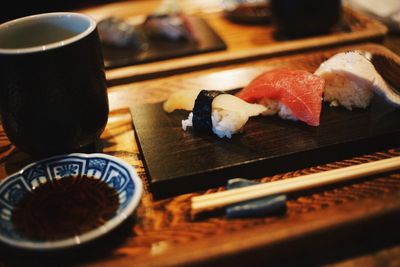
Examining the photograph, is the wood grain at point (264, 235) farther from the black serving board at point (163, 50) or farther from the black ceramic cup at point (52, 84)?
the black serving board at point (163, 50)

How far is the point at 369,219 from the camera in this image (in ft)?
3.76

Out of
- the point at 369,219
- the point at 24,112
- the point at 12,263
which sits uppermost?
the point at 24,112

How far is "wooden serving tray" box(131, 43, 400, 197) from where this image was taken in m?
1.35

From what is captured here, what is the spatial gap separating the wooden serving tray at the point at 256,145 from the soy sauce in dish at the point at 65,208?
176 millimetres

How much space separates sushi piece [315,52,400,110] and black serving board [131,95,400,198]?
0.04m

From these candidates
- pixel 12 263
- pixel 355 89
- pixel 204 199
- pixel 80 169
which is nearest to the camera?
pixel 12 263

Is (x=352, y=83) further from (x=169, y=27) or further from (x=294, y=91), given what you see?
(x=169, y=27)

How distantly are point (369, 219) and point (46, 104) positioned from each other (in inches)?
40.3

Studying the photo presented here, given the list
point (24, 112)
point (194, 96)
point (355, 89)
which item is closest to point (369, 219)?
point (355, 89)

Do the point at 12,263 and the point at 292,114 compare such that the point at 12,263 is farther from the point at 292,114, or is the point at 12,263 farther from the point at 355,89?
the point at 355,89

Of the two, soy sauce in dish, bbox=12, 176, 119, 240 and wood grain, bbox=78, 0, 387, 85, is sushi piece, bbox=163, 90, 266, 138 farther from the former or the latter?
wood grain, bbox=78, 0, 387, 85

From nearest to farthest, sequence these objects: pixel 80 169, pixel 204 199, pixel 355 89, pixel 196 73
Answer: pixel 204 199, pixel 80 169, pixel 355 89, pixel 196 73

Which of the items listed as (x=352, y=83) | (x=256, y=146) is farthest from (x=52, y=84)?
(x=352, y=83)

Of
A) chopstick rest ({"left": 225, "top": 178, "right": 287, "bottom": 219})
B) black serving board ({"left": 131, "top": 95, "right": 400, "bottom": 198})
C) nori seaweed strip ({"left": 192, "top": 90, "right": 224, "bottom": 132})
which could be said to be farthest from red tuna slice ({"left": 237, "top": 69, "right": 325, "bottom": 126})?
chopstick rest ({"left": 225, "top": 178, "right": 287, "bottom": 219})
